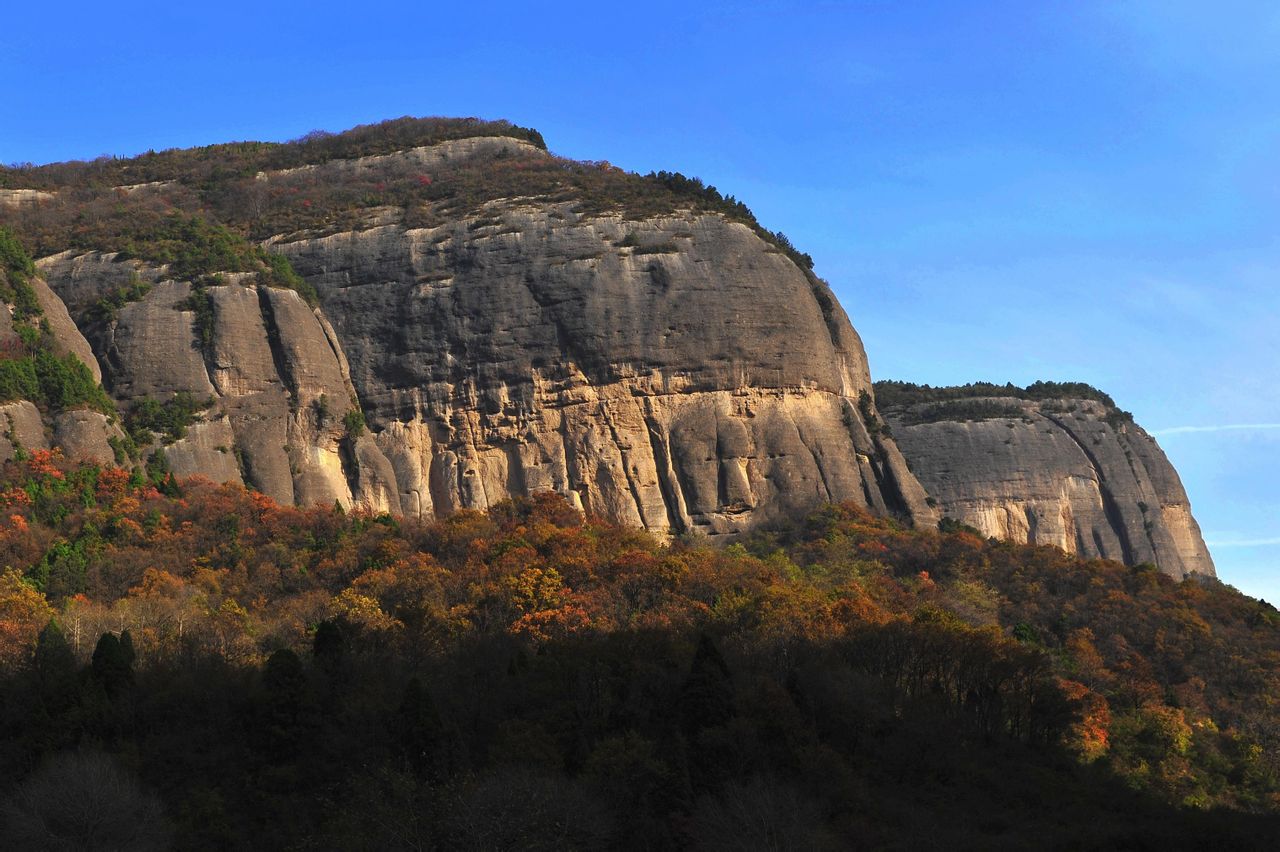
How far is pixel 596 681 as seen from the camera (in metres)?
42.2

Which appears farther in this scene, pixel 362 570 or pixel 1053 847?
pixel 362 570

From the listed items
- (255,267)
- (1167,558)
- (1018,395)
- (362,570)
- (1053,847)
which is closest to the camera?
(1053,847)

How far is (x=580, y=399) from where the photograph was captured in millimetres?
65000

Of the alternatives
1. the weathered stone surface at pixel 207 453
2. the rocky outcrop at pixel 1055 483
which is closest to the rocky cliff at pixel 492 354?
the weathered stone surface at pixel 207 453

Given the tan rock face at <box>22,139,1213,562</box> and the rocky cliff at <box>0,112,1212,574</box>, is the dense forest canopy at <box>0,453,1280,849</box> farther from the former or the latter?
the rocky cliff at <box>0,112,1212,574</box>

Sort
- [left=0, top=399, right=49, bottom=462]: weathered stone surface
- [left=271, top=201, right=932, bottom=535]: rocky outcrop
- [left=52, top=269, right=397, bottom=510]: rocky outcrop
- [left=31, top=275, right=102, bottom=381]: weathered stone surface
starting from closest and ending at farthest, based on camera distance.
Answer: [left=0, top=399, right=49, bottom=462]: weathered stone surface < [left=52, top=269, right=397, bottom=510]: rocky outcrop < [left=31, top=275, right=102, bottom=381]: weathered stone surface < [left=271, top=201, right=932, bottom=535]: rocky outcrop

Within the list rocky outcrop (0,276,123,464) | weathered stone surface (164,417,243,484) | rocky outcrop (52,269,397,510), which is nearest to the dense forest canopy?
rocky outcrop (0,276,123,464)

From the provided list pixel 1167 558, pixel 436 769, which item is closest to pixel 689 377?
pixel 436 769

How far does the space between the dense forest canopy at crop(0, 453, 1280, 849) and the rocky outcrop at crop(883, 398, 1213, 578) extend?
1943cm

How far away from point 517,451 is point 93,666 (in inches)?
1027

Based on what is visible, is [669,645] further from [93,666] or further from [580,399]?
[580,399]

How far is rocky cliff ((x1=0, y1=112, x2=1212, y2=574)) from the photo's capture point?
64.0 metres

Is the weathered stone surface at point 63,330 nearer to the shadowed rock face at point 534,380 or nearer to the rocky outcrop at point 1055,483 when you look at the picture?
the shadowed rock face at point 534,380

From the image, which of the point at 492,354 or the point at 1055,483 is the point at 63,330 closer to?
the point at 492,354
